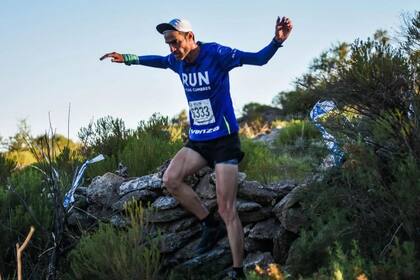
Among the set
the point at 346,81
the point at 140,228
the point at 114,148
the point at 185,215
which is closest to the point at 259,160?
the point at 114,148

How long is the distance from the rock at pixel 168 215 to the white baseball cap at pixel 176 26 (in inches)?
77.5

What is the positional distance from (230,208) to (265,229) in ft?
3.10

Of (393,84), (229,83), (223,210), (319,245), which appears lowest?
(319,245)

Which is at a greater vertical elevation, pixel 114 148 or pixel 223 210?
pixel 114 148

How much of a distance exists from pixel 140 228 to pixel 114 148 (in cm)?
410

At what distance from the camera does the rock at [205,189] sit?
7602mm

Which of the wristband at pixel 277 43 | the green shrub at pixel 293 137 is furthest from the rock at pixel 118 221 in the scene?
the green shrub at pixel 293 137

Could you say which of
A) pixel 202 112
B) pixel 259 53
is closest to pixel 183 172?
pixel 202 112

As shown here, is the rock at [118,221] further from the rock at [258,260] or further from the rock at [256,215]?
the rock at [258,260]

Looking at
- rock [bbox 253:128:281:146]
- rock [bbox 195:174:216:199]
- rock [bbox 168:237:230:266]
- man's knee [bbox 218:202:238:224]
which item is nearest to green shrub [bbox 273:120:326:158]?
rock [bbox 253:128:281:146]

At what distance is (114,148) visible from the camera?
11.1 m

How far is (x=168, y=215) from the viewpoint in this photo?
7.68m

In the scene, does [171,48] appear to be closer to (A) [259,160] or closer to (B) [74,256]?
(B) [74,256]

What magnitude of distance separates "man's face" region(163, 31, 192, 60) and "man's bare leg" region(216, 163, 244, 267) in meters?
1.12
